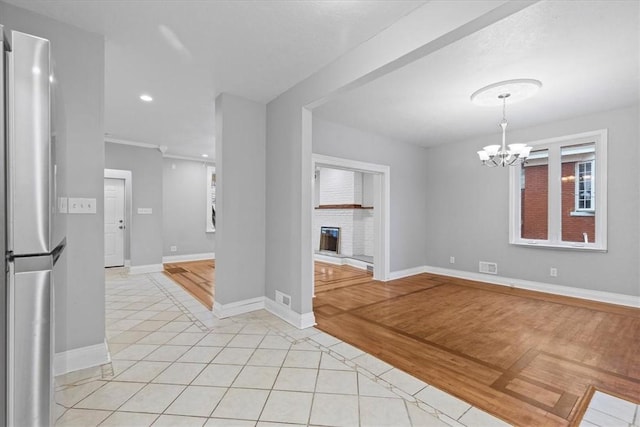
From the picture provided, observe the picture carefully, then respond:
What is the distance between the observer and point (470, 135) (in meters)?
5.20

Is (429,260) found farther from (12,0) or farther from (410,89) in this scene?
(12,0)

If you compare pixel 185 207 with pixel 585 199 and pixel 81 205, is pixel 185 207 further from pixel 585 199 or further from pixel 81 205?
pixel 585 199

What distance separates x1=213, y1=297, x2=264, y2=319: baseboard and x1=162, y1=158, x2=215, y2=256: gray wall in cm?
415

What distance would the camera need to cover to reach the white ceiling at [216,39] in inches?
79.8

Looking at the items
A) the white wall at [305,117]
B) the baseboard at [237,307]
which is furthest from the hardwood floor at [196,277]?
the white wall at [305,117]

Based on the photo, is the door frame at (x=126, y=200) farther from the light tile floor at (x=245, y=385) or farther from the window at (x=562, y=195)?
the window at (x=562, y=195)

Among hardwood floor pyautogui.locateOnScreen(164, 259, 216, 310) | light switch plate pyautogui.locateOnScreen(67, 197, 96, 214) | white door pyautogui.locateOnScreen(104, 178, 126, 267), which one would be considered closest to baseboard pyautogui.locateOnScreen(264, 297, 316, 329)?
hardwood floor pyautogui.locateOnScreen(164, 259, 216, 310)

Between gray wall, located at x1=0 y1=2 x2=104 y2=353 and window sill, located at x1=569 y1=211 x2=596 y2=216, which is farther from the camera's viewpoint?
window sill, located at x1=569 y1=211 x2=596 y2=216

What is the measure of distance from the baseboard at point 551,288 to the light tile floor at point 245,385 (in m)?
2.96

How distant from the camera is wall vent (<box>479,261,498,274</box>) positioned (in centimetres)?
509

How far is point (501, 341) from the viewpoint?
110 inches

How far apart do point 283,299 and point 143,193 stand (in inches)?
165

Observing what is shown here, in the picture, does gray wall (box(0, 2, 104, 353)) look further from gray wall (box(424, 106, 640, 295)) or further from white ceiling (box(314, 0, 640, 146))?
gray wall (box(424, 106, 640, 295))

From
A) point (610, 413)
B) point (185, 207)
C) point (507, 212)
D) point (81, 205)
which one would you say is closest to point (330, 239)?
point (185, 207)
